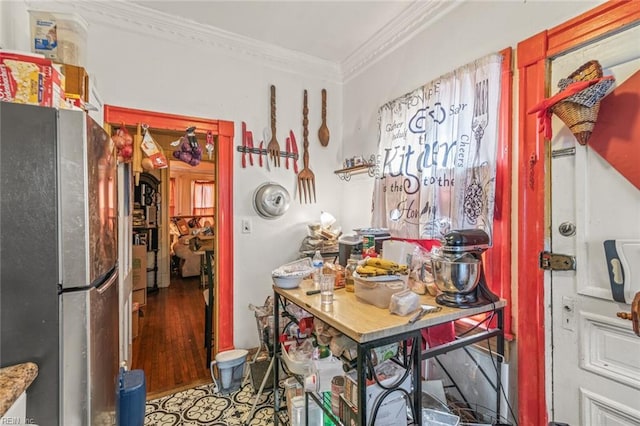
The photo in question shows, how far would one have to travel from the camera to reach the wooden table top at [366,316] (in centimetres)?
101

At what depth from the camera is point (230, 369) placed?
83.8 inches

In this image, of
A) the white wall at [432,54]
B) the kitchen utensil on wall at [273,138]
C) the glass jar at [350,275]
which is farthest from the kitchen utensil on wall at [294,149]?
the glass jar at [350,275]

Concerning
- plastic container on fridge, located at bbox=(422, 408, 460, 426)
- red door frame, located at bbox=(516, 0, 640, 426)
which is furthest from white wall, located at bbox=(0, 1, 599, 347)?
plastic container on fridge, located at bbox=(422, 408, 460, 426)

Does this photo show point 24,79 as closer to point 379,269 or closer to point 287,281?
point 287,281

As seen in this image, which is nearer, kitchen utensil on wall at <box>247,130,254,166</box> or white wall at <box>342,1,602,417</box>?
white wall at <box>342,1,602,417</box>

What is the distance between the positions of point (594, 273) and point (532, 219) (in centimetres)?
31

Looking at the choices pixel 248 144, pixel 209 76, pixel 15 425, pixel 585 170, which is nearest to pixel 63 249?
pixel 15 425

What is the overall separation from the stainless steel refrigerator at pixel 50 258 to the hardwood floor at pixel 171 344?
142 centimetres

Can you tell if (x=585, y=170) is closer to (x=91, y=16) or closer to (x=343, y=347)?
(x=343, y=347)

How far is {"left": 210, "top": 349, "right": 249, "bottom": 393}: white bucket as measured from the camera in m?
2.11

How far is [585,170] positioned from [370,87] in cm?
168

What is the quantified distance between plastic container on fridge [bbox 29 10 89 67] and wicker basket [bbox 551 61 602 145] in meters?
2.21

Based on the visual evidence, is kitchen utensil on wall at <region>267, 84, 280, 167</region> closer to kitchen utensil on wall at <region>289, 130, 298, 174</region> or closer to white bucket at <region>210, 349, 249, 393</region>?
kitchen utensil on wall at <region>289, 130, 298, 174</region>

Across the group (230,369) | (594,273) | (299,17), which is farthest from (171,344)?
(594,273)
